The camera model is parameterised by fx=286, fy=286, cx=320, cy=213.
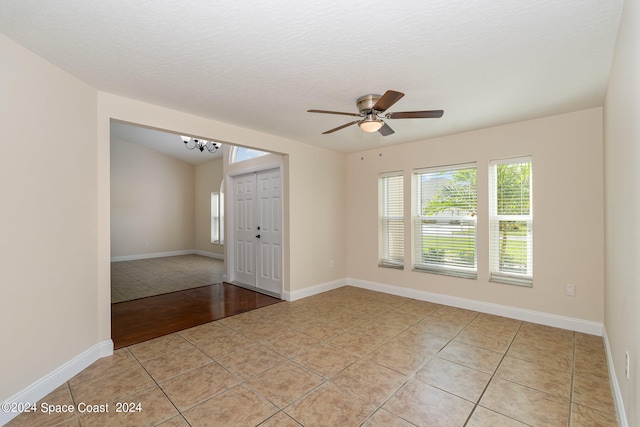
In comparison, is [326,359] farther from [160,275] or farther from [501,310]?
[160,275]

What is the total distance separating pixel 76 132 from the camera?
2.42 metres

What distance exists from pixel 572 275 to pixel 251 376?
140 inches

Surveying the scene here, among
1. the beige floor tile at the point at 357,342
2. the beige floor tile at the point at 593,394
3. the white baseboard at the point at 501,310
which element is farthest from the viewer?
the white baseboard at the point at 501,310

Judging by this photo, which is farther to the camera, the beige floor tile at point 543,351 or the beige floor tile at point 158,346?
the beige floor tile at point 158,346

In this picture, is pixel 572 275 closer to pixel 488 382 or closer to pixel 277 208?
pixel 488 382

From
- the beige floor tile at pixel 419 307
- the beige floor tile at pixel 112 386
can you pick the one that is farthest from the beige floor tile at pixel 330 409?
the beige floor tile at pixel 419 307

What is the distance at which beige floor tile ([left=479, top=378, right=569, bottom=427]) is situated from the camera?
1.83m

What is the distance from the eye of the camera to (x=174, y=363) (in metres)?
2.53

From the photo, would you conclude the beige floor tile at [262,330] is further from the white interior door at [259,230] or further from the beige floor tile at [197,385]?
the white interior door at [259,230]

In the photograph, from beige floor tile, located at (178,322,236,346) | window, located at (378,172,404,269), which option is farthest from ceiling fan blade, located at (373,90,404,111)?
beige floor tile, located at (178,322,236,346)

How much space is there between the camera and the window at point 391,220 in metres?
4.72

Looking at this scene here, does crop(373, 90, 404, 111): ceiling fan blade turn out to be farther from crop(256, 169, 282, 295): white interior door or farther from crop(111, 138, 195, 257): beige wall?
crop(111, 138, 195, 257): beige wall

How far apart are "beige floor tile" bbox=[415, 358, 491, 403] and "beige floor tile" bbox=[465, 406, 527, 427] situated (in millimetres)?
125

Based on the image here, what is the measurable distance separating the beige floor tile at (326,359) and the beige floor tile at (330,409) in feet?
0.85
